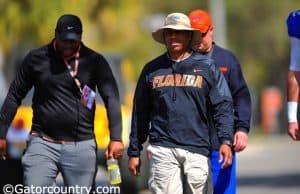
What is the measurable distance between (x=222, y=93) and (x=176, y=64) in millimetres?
446

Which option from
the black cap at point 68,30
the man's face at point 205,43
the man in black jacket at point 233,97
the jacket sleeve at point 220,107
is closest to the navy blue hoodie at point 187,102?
the jacket sleeve at point 220,107

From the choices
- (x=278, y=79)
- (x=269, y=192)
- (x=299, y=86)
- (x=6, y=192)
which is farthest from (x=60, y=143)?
(x=278, y=79)

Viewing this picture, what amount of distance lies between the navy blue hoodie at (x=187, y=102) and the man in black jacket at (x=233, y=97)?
491 millimetres

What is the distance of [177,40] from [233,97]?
108cm

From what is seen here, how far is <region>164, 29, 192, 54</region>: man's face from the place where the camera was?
8867mm

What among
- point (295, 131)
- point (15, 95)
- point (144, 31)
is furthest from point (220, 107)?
point (144, 31)

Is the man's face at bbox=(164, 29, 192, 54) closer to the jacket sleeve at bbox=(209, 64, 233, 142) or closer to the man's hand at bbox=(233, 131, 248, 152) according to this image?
the jacket sleeve at bbox=(209, 64, 233, 142)

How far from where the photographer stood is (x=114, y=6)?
22797 mm

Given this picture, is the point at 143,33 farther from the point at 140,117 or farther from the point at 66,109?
the point at 140,117

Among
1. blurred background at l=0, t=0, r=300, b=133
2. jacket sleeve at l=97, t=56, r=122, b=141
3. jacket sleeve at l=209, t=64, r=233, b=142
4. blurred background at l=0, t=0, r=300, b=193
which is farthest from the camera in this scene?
blurred background at l=0, t=0, r=300, b=133

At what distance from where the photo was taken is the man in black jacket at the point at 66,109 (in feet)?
30.9

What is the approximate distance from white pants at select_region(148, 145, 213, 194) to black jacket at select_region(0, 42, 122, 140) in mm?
775

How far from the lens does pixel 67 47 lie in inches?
372

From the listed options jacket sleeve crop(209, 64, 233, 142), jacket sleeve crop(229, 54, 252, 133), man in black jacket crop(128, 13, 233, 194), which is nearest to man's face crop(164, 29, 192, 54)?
man in black jacket crop(128, 13, 233, 194)
